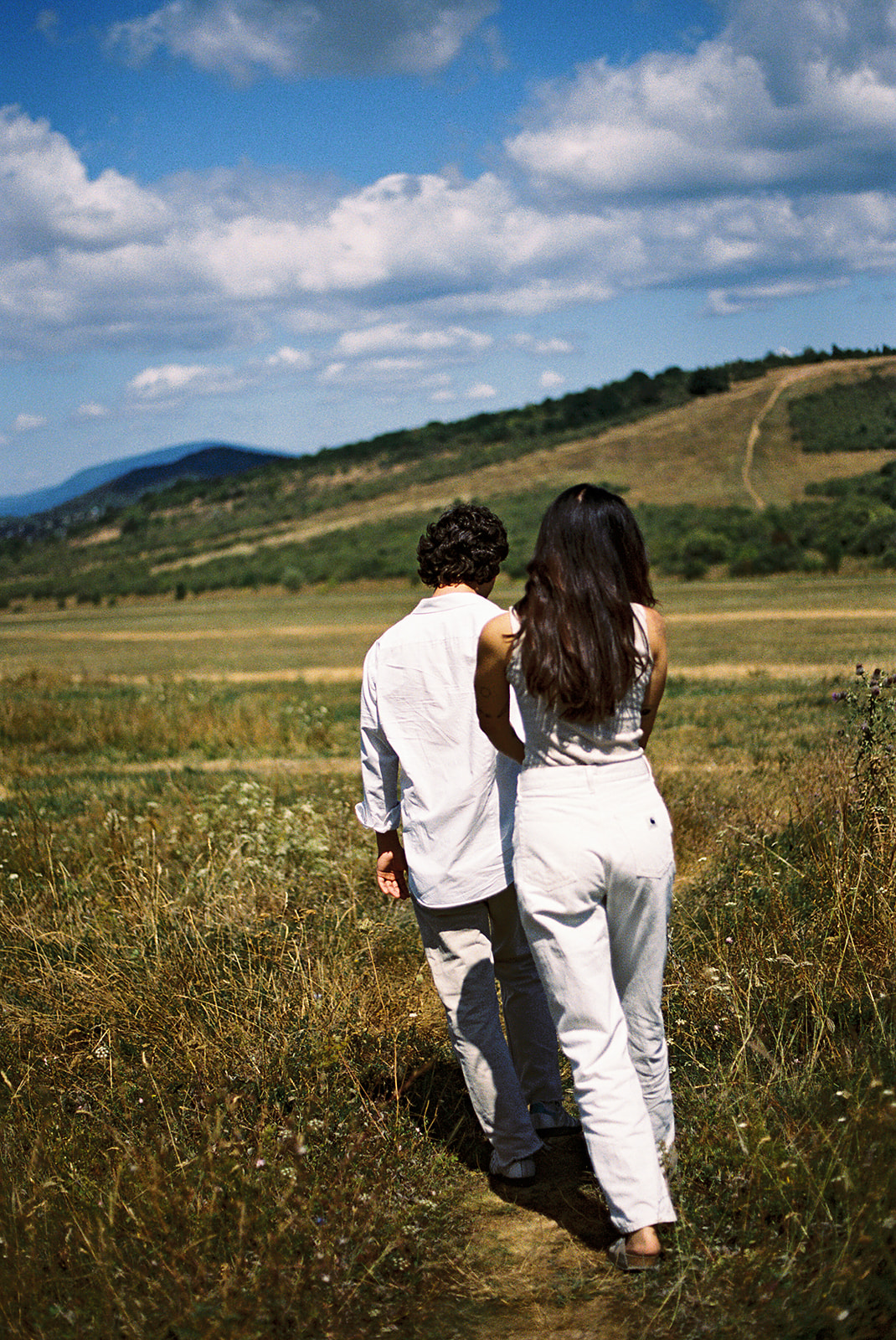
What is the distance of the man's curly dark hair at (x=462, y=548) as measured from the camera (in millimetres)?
3439

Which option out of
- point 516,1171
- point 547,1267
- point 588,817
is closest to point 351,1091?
point 516,1171

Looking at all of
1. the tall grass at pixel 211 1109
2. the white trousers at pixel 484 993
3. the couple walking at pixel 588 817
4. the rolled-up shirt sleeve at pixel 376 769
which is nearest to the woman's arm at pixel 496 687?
the couple walking at pixel 588 817

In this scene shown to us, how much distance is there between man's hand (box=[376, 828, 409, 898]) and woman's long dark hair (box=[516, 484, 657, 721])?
103 cm

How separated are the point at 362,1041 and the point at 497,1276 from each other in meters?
1.21

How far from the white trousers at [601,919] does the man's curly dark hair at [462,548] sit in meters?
0.78

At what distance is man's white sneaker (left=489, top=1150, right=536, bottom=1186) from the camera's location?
3475 millimetres

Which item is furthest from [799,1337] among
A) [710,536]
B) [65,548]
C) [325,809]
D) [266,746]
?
[65,548]

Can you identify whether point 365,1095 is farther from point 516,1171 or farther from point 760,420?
point 760,420

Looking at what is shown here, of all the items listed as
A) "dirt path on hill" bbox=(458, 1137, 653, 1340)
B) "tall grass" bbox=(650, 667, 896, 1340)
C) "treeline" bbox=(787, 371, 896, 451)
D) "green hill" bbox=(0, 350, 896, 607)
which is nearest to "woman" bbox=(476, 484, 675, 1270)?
"dirt path on hill" bbox=(458, 1137, 653, 1340)

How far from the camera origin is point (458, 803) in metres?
3.37

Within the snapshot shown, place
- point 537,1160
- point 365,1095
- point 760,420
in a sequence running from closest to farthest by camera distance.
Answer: point 537,1160 → point 365,1095 → point 760,420

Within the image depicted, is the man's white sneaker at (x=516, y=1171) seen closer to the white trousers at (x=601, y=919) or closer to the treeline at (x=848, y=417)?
the white trousers at (x=601, y=919)

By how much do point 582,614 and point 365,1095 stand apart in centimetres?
194

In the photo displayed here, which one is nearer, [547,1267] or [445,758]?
[547,1267]
